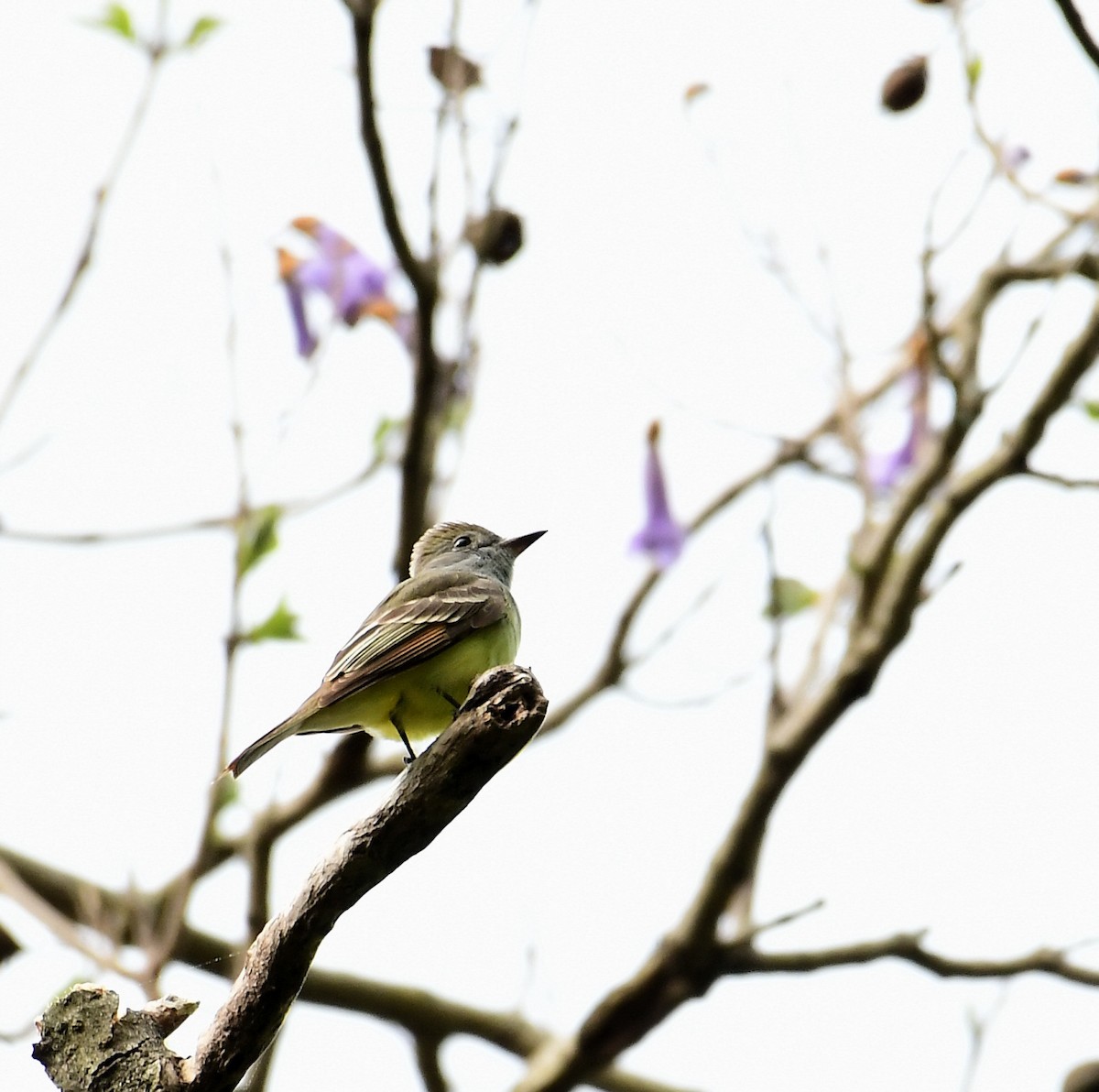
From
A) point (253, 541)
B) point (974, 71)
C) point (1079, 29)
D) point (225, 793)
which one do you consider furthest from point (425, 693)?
point (974, 71)

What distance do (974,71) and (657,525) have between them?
8.59ft

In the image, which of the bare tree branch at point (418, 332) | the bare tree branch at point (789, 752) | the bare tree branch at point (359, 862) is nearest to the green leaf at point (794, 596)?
the bare tree branch at point (789, 752)

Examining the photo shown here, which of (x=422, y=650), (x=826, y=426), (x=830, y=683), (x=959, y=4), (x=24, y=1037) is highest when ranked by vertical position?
(x=959, y=4)

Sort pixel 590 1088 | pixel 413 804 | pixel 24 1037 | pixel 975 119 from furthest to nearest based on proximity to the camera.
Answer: pixel 590 1088, pixel 975 119, pixel 24 1037, pixel 413 804

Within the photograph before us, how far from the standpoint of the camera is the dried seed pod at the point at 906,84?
6.29 m

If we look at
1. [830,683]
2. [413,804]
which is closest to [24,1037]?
[413,804]

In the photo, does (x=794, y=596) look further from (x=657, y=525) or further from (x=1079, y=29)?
(x=1079, y=29)

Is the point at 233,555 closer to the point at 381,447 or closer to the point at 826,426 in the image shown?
the point at 381,447

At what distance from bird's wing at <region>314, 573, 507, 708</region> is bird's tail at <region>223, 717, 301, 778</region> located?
0.42ft

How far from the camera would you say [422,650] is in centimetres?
475

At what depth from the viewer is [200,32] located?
5.99 metres

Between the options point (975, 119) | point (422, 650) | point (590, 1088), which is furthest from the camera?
point (590, 1088)

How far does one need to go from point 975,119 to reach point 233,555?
329cm

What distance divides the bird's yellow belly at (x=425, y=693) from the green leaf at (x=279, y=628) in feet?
1.79
